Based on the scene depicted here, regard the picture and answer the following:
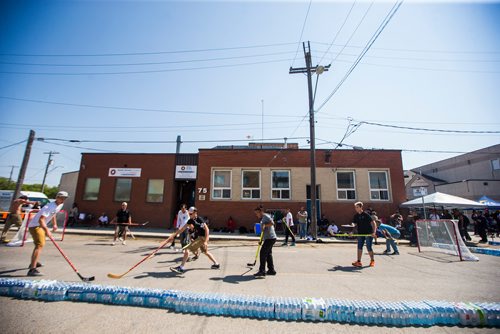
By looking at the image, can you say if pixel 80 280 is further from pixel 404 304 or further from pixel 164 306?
pixel 404 304

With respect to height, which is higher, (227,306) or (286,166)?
(286,166)

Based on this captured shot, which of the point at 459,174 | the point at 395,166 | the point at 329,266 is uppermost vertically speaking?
the point at 459,174

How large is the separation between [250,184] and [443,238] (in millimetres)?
12009

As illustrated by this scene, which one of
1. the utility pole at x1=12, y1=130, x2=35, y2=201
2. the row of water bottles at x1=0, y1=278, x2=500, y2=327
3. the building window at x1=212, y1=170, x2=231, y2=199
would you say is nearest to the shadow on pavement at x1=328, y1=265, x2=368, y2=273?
the row of water bottles at x1=0, y1=278, x2=500, y2=327

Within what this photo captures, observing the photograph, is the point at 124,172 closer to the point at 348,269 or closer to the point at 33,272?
the point at 33,272

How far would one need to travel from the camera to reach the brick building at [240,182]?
Result: 1733 centimetres

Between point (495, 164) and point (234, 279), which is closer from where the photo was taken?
point (234, 279)

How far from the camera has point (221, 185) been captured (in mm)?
18156

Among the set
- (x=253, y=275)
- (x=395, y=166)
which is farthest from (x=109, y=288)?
(x=395, y=166)

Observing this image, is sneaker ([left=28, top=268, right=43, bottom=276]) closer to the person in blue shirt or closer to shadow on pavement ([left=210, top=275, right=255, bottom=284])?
shadow on pavement ([left=210, top=275, right=255, bottom=284])

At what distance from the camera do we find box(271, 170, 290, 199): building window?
696 inches

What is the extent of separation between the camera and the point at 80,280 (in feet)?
16.5

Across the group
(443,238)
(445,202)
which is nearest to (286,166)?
(445,202)

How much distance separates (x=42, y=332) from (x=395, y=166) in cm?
2090
